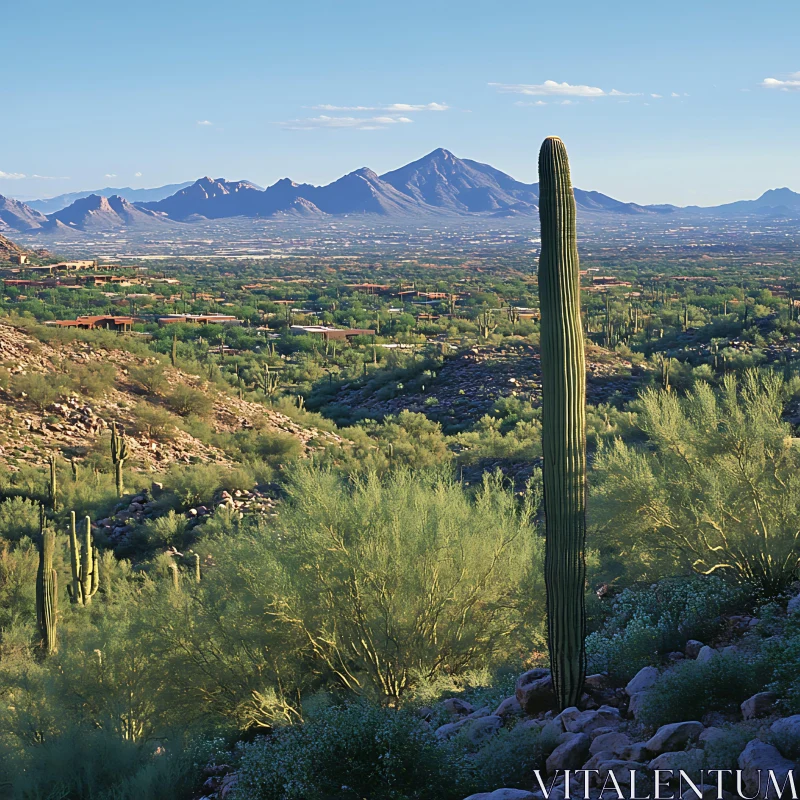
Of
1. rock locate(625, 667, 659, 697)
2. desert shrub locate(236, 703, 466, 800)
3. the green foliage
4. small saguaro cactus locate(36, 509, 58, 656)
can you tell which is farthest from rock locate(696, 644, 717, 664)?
small saguaro cactus locate(36, 509, 58, 656)

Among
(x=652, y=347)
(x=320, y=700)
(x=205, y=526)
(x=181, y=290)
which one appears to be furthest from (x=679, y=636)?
(x=181, y=290)

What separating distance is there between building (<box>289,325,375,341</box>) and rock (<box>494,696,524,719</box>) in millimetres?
47677

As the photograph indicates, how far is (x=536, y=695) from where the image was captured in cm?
745

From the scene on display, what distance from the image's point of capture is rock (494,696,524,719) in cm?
754

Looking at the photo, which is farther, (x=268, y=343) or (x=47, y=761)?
(x=268, y=343)

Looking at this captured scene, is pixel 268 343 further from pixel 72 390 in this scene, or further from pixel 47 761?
pixel 47 761

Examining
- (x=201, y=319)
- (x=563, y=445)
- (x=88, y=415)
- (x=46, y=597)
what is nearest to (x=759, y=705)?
(x=563, y=445)

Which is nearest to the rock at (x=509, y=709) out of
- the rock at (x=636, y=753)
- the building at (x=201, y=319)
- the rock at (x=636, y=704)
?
the rock at (x=636, y=704)

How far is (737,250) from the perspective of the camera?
174250 mm

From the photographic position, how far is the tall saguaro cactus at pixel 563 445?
7.41m

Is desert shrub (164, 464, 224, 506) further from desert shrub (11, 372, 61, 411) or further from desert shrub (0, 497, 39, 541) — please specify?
desert shrub (11, 372, 61, 411)

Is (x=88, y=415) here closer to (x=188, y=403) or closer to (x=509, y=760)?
(x=188, y=403)

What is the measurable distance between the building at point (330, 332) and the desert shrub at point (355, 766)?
48900 mm

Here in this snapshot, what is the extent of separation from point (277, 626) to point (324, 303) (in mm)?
72126
